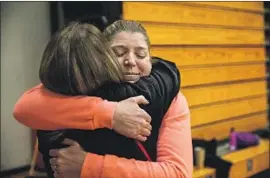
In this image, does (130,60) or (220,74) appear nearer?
(130,60)

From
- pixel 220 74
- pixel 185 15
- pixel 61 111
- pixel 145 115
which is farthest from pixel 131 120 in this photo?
pixel 220 74

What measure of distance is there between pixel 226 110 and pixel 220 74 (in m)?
0.31

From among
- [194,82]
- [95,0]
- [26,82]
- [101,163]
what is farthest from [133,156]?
[26,82]

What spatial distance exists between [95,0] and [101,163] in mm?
1543

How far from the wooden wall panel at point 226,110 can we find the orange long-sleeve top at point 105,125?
210 cm

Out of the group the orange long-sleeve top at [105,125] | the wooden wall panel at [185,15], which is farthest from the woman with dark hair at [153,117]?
the wooden wall panel at [185,15]

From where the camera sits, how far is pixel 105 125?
27.9 inches

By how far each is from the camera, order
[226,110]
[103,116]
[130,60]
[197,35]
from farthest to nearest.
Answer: [226,110] < [197,35] < [130,60] < [103,116]

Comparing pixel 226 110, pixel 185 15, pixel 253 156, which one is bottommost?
pixel 253 156

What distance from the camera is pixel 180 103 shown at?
80cm

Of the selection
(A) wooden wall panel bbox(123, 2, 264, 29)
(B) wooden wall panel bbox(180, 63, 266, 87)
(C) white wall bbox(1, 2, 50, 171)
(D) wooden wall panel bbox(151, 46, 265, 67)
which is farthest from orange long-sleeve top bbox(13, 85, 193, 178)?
(C) white wall bbox(1, 2, 50, 171)

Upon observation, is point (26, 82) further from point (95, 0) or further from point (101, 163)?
point (101, 163)

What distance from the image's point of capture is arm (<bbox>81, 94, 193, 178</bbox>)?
0.71 m

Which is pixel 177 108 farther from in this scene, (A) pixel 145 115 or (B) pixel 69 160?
(B) pixel 69 160
